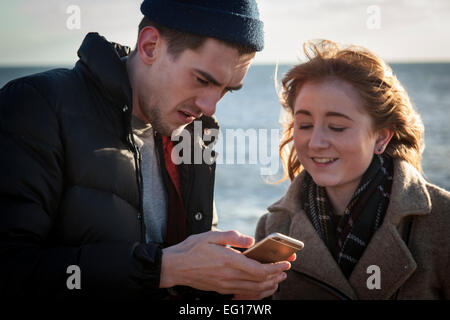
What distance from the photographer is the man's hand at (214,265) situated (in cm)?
230

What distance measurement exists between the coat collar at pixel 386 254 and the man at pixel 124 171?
0.69m

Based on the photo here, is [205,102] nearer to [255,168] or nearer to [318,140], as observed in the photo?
[318,140]

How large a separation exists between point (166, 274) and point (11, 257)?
2.46 feet

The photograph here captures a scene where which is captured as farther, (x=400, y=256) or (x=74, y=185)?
(x=400, y=256)

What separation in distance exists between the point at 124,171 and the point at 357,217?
1588mm

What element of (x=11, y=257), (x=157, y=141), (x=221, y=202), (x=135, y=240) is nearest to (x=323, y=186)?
(x=157, y=141)

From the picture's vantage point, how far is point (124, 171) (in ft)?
8.62

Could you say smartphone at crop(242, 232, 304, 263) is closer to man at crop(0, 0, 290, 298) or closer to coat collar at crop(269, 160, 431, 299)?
man at crop(0, 0, 290, 298)

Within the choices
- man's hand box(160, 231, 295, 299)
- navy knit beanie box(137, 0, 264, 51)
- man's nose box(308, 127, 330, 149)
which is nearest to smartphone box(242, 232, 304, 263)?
man's hand box(160, 231, 295, 299)

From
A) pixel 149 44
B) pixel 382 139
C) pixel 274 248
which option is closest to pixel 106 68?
pixel 149 44

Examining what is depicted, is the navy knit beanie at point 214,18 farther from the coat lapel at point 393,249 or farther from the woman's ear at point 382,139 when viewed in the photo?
the coat lapel at point 393,249

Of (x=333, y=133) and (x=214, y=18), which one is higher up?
(x=214, y=18)

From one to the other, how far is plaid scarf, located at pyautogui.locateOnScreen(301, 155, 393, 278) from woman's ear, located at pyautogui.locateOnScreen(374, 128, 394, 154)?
0.07 metres

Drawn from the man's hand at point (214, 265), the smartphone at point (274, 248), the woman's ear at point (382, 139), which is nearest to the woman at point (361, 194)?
the woman's ear at point (382, 139)
